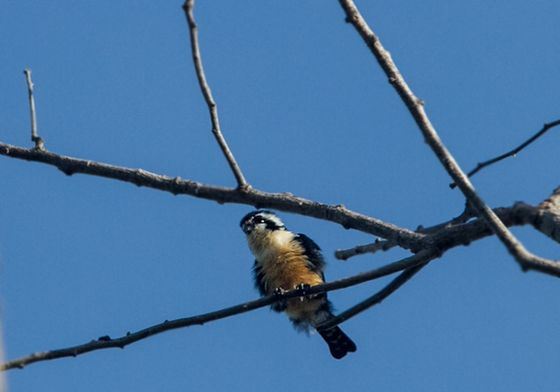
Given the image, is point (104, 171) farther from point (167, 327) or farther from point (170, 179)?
point (167, 327)

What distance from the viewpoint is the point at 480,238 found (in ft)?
11.1

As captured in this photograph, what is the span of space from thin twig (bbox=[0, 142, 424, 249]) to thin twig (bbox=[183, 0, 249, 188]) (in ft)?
0.29

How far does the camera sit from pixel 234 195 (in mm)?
3705

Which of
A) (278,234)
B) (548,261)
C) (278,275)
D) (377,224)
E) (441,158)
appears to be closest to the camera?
(548,261)

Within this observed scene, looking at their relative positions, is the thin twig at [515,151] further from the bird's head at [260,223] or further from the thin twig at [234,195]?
the bird's head at [260,223]

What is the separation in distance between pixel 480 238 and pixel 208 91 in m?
1.12

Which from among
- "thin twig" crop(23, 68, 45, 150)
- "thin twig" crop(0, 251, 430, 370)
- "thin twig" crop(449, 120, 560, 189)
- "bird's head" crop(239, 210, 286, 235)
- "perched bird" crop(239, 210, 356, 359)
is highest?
"bird's head" crop(239, 210, 286, 235)

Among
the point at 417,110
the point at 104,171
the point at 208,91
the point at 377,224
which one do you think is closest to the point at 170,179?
the point at 104,171

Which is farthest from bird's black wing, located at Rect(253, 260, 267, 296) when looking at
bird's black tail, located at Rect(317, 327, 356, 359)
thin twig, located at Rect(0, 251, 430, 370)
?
thin twig, located at Rect(0, 251, 430, 370)

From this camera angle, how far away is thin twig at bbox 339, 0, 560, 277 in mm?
2582

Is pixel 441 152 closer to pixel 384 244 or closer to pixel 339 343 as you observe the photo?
pixel 384 244

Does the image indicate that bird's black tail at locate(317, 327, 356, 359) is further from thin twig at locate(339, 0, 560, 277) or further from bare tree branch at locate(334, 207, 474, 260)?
thin twig at locate(339, 0, 560, 277)

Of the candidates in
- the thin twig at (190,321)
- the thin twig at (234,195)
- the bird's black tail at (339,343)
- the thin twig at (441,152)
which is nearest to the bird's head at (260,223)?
the bird's black tail at (339,343)

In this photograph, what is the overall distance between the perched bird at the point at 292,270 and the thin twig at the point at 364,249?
256cm
